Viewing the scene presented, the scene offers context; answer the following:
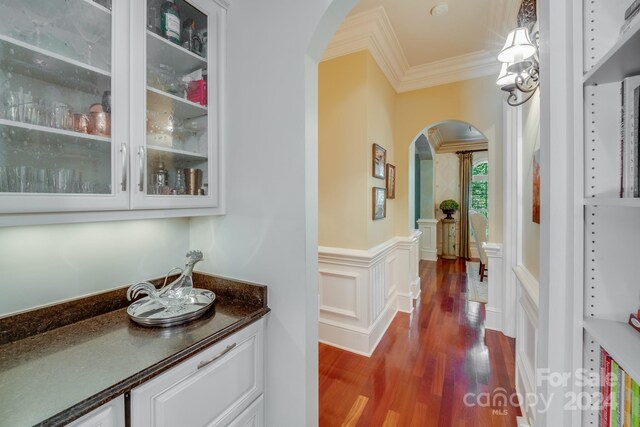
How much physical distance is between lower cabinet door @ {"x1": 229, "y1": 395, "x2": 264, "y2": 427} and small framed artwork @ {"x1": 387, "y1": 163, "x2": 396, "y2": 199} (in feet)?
8.11

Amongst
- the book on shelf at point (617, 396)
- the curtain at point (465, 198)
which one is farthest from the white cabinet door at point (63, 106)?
the curtain at point (465, 198)

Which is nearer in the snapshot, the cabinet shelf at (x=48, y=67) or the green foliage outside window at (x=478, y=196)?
the cabinet shelf at (x=48, y=67)

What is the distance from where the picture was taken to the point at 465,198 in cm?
634

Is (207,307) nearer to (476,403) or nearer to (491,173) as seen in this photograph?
(476,403)

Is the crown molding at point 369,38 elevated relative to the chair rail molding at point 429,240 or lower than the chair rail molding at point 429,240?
elevated

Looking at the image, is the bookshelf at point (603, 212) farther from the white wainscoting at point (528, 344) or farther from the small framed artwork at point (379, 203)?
the small framed artwork at point (379, 203)

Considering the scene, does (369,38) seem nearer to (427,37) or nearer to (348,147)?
(427,37)

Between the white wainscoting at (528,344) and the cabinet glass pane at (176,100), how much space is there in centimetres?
197

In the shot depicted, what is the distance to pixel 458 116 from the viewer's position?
9.91 ft

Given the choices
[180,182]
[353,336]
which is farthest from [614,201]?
[353,336]

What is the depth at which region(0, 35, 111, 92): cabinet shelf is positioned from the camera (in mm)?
805

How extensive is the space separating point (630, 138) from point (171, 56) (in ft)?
5.70

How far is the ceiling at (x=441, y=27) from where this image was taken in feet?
7.02

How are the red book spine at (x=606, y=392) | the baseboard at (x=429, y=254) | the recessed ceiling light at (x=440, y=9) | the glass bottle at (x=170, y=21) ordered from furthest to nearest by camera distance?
the baseboard at (x=429, y=254) → the recessed ceiling light at (x=440, y=9) → the glass bottle at (x=170, y=21) → the red book spine at (x=606, y=392)
